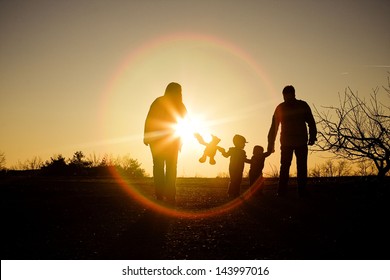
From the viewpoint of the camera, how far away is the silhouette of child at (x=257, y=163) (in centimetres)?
997

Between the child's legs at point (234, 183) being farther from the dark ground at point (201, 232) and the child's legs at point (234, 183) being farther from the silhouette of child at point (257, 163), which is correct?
the dark ground at point (201, 232)

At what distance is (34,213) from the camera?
6.50 m

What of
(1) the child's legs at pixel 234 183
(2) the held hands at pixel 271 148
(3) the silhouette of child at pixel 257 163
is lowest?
(1) the child's legs at pixel 234 183

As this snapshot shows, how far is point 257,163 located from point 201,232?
5398mm

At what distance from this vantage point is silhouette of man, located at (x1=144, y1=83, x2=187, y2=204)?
8062 mm

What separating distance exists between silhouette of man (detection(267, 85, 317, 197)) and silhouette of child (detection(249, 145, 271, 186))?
69 cm

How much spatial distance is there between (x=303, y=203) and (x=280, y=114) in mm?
2569

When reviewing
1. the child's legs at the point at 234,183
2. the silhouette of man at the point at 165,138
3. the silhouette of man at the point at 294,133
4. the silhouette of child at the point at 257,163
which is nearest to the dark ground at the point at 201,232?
the silhouette of man at the point at 165,138

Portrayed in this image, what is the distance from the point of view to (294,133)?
9.08m

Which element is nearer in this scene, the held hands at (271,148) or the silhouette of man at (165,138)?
the silhouette of man at (165,138)

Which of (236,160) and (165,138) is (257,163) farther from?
(165,138)

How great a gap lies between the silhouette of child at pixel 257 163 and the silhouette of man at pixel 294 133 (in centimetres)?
69

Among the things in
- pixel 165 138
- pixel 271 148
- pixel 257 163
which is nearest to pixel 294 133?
pixel 271 148

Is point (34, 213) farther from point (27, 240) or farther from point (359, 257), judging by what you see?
point (359, 257)
